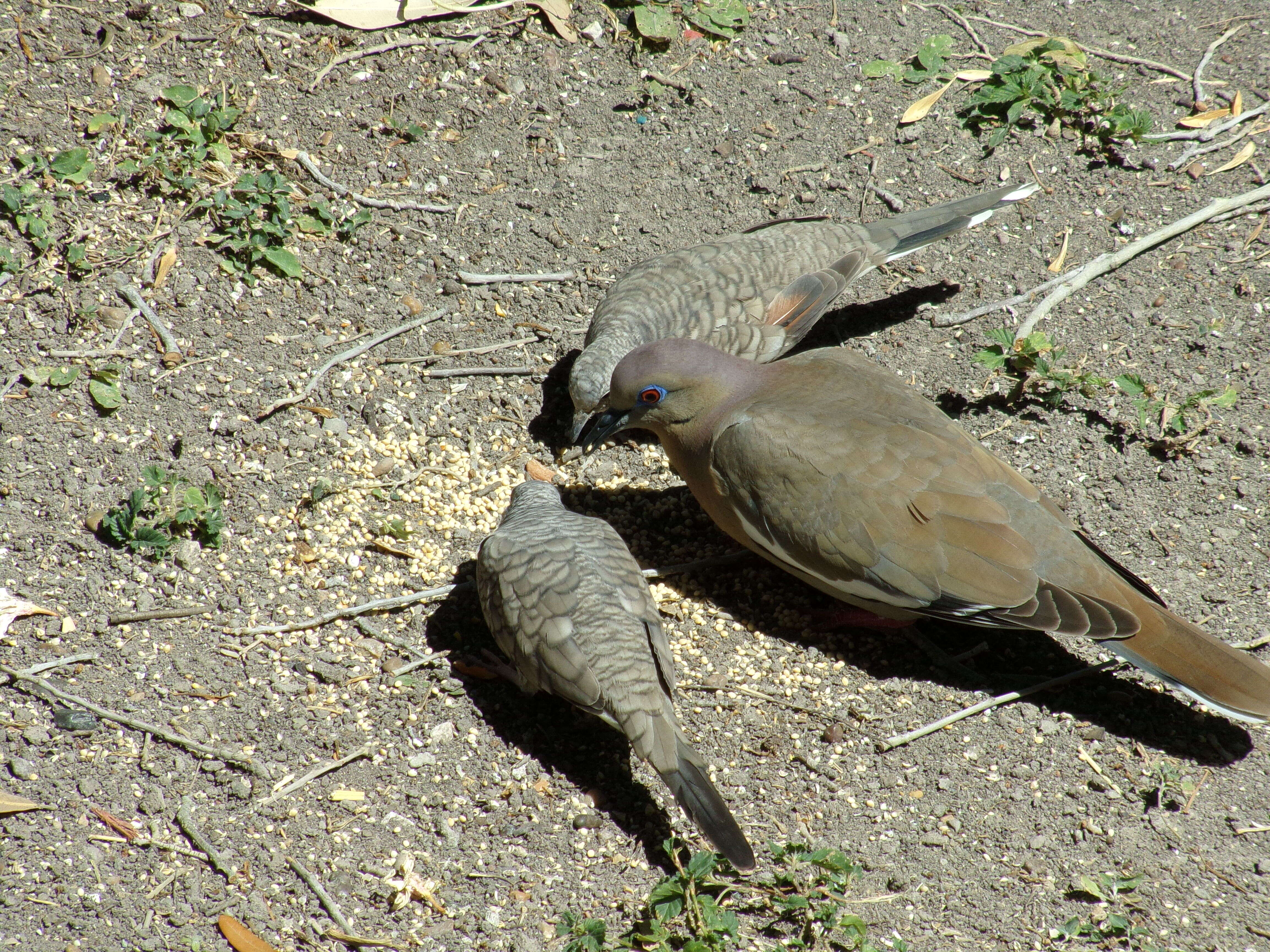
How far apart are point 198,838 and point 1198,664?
3.36 meters

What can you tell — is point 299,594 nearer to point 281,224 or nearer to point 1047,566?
point 281,224

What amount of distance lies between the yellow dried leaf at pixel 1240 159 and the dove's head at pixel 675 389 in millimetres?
2778

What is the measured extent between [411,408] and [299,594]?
98cm

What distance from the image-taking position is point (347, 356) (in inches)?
162

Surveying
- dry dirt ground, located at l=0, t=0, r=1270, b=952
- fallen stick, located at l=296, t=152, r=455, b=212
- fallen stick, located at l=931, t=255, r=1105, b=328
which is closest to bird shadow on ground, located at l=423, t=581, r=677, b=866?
dry dirt ground, located at l=0, t=0, r=1270, b=952

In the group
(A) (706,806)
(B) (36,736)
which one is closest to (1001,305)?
(A) (706,806)

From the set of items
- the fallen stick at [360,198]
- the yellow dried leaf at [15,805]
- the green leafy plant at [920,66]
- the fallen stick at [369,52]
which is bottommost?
the yellow dried leaf at [15,805]

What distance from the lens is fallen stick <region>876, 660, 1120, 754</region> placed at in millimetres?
3316

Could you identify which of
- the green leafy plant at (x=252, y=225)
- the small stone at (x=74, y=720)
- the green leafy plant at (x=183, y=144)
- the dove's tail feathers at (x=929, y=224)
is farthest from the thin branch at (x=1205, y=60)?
the small stone at (x=74, y=720)

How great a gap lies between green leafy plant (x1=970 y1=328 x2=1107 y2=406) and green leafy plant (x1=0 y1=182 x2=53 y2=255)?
407 centimetres

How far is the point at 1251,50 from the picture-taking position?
201 inches

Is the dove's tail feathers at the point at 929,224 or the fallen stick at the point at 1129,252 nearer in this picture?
the fallen stick at the point at 1129,252

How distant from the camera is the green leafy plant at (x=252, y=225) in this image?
4148 mm

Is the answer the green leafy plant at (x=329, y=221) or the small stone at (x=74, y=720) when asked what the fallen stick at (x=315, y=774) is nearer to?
the small stone at (x=74, y=720)
